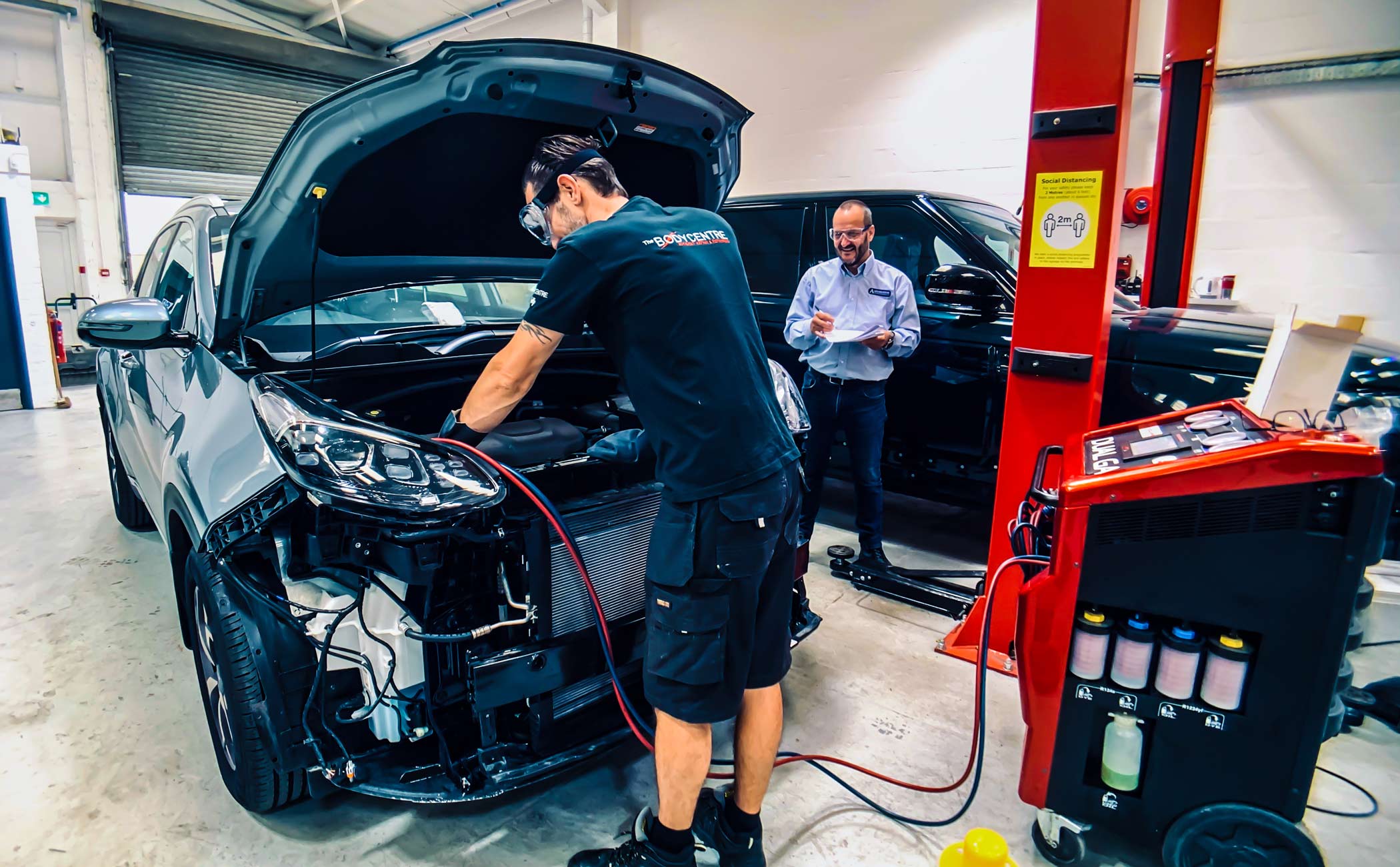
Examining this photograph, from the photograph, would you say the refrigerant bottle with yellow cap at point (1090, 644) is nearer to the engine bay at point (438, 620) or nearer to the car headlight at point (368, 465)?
the engine bay at point (438, 620)

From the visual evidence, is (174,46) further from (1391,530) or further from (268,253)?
(1391,530)

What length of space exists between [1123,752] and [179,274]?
3.13m

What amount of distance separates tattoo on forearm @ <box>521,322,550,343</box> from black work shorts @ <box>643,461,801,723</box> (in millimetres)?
403

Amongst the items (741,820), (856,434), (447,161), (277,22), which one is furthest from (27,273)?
(741,820)

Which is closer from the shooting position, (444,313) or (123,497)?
(444,313)

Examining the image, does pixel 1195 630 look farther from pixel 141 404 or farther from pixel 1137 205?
pixel 1137 205

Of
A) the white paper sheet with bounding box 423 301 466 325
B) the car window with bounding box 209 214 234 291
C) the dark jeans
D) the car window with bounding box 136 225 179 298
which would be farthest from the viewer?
the dark jeans

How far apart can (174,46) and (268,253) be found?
9071mm

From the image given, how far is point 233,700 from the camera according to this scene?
1553 mm

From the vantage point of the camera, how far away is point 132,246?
8.52 metres

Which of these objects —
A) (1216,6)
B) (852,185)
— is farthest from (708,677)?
(852,185)

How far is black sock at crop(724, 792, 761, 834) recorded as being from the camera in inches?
63.1

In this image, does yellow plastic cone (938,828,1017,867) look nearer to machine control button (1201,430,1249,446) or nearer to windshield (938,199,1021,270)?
machine control button (1201,430,1249,446)

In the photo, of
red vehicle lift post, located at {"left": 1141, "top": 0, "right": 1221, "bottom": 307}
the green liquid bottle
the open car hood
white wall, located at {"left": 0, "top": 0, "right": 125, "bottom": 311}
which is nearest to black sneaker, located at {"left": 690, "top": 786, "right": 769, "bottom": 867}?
the green liquid bottle
